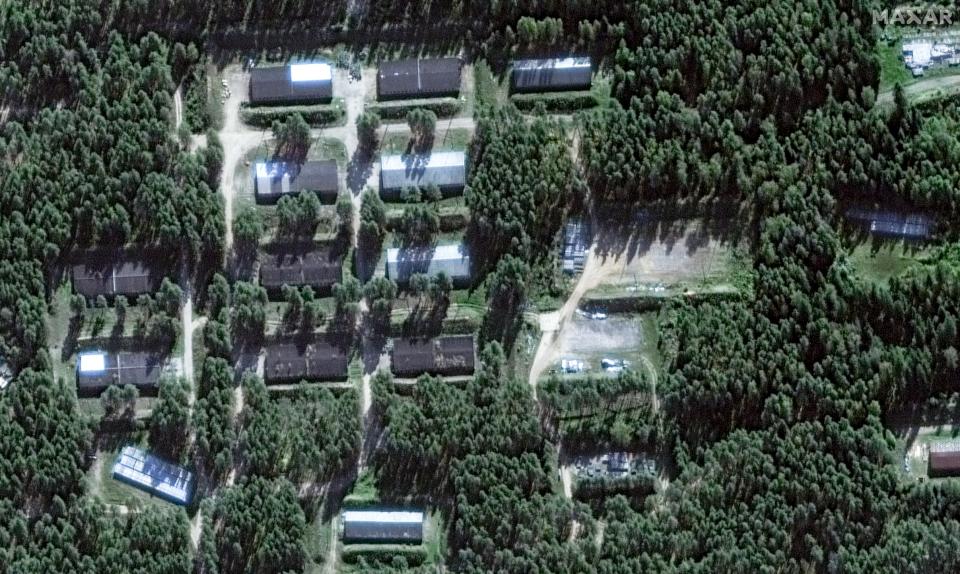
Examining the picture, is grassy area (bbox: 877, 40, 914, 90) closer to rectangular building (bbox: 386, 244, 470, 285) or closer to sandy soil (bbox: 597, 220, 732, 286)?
sandy soil (bbox: 597, 220, 732, 286)

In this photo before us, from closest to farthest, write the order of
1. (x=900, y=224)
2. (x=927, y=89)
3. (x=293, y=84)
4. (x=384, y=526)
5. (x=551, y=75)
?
(x=900, y=224)
(x=927, y=89)
(x=384, y=526)
(x=551, y=75)
(x=293, y=84)

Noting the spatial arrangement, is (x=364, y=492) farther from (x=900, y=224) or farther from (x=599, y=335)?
(x=900, y=224)

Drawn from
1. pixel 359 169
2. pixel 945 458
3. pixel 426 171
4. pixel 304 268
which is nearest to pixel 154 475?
pixel 304 268

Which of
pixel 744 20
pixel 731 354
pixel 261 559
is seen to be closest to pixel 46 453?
pixel 261 559

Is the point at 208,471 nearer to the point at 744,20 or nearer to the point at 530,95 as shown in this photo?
the point at 530,95

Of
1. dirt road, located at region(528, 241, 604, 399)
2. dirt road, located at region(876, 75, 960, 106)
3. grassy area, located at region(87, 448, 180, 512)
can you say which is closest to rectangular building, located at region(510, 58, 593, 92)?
dirt road, located at region(528, 241, 604, 399)

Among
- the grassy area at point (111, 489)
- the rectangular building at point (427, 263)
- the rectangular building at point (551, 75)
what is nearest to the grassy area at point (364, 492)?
the grassy area at point (111, 489)

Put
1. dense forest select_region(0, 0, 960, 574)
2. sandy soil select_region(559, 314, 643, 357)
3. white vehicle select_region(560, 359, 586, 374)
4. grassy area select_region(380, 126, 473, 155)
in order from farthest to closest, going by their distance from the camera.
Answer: grassy area select_region(380, 126, 473, 155) → sandy soil select_region(559, 314, 643, 357) → white vehicle select_region(560, 359, 586, 374) → dense forest select_region(0, 0, 960, 574)
